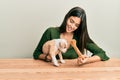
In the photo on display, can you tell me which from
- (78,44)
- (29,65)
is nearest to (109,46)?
(78,44)

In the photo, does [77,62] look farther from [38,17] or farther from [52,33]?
[38,17]

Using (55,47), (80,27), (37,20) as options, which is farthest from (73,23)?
(37,20)

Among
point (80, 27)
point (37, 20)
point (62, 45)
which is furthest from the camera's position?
point (37, 20)

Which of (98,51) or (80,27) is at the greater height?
(80,27)

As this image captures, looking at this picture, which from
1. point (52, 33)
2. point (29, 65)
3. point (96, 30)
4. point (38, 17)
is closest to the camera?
point (29, 65)

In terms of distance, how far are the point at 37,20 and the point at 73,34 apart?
446mm

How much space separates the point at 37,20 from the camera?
6.11 feet

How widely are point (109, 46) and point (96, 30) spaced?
0.18 metres

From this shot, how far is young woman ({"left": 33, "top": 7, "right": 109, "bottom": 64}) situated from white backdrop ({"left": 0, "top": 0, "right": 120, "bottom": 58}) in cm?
39

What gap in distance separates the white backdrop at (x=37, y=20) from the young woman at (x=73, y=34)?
1.28ft

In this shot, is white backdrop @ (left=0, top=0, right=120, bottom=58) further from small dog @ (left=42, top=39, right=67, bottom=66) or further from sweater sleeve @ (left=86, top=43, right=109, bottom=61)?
small dog @ (left=42, top=39, right=67, bottom=66)

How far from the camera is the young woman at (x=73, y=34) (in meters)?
1.41

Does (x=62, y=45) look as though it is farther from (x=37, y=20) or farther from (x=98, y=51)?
(x=37, y=20)

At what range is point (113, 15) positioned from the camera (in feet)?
6.47
